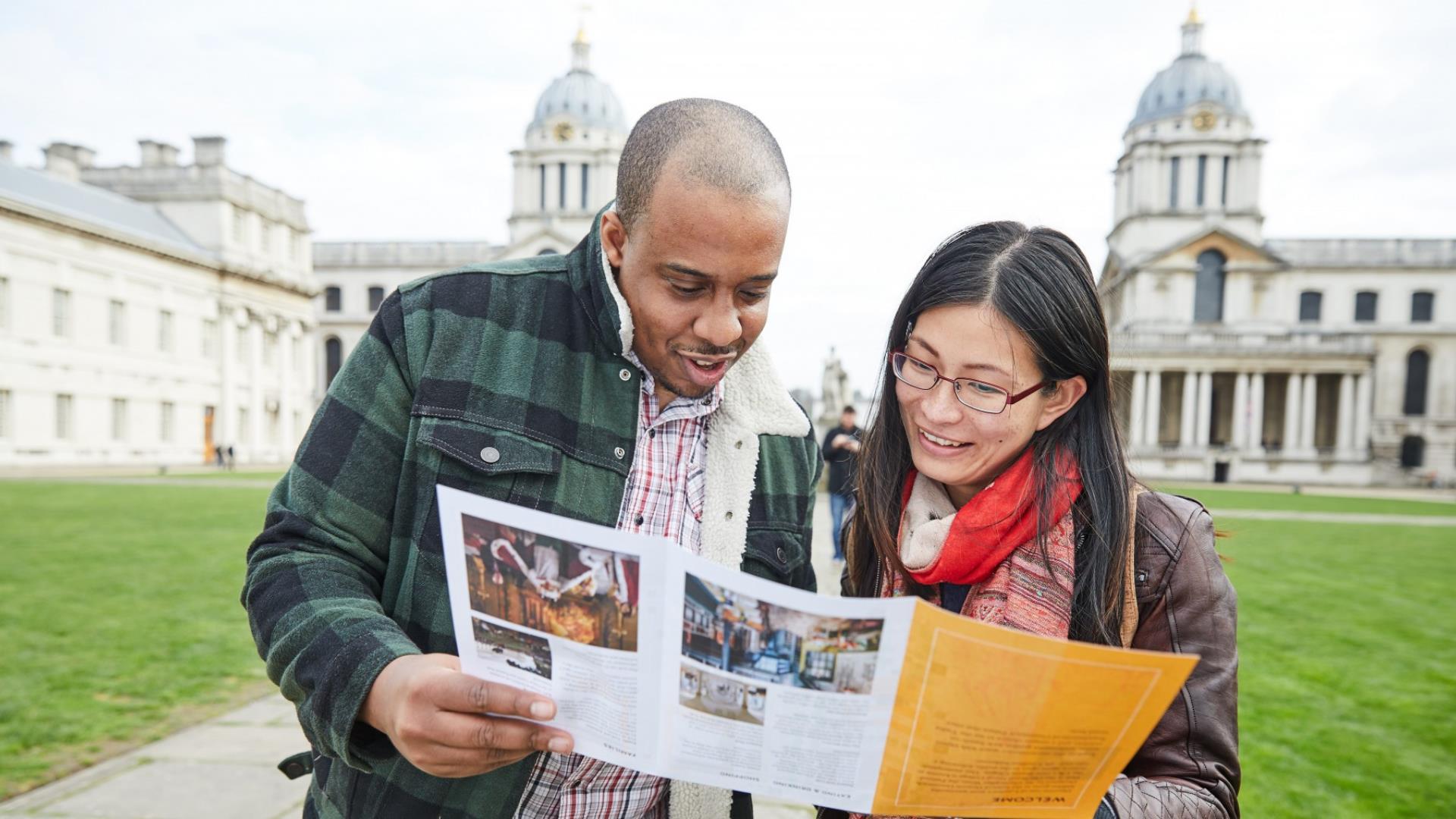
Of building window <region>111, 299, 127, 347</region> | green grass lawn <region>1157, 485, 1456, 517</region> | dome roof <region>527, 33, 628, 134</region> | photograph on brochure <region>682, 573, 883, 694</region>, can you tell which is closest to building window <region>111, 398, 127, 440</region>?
building window <region>111, 299, 127, 347</region>

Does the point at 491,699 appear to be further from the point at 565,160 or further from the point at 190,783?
the point at 565,160

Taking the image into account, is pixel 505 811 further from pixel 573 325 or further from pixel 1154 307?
pixel 1154 307

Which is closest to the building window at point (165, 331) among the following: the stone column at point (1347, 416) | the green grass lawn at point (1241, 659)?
the green grass lawn at point (1241, 659)

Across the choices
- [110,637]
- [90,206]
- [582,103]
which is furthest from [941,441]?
[582,103]

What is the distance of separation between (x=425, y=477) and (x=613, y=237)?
65 cm

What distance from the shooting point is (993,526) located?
1.79 m

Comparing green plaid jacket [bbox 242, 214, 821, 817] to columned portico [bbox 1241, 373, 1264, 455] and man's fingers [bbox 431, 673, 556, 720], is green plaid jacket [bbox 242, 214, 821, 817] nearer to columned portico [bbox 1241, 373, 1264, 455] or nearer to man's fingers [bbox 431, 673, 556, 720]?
man's fingers [bbox 431, 673, 556, 720]

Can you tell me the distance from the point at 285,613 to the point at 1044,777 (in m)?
1.30

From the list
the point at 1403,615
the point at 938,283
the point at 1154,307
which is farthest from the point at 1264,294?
the point at 938,283

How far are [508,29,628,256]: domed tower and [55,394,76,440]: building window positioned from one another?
29.7m

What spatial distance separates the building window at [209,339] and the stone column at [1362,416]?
56.6m

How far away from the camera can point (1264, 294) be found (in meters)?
48.9

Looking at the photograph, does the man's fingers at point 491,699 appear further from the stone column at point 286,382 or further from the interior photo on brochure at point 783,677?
the stone column at point 286,382

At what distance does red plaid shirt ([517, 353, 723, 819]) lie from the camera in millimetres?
1784
